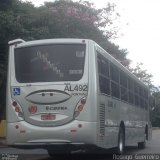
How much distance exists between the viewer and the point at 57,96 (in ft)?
40.1

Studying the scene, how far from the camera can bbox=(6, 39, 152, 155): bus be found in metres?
12.1

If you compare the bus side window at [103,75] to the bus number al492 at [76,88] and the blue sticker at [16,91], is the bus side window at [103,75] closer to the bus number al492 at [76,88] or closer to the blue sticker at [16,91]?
the bus number al492 at [76,88]

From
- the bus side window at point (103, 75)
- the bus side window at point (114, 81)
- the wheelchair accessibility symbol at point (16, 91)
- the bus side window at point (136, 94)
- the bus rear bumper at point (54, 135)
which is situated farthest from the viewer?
the bus side window at point (136, 94)

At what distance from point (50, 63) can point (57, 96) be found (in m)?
0.96

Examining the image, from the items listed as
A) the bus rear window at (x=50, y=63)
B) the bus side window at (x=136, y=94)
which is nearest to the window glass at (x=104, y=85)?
the bus rear window at (x=50, y=63)

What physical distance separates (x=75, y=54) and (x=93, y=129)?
2049 millimetres

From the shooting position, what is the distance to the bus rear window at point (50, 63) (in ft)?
40.6

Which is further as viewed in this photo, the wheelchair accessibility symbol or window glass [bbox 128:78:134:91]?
window glass [bbox 128:78:134:91]

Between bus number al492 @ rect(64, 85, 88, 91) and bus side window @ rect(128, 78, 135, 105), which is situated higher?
bus side window @ rect(128, 78, 135, 105)

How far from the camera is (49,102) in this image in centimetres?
1220

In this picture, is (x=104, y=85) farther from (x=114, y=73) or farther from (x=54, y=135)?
(x=54, y=135)

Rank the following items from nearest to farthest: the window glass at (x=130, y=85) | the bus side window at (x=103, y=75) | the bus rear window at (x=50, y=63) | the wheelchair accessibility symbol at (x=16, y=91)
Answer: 1. the bus rear window at (x=50, y=63)
2. the wheelchair accessibility symbol at (x=16, y=91)
3. the bus side window at (x=103, y=75)
4. the window glass at (x=130, y=85)

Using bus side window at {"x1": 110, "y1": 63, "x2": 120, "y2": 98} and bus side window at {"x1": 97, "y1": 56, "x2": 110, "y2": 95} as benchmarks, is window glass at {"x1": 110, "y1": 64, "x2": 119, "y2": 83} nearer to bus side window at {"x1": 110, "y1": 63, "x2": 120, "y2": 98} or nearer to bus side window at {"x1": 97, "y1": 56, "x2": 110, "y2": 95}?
bus side window at {"x1": 110, "y1": 63, "x2": 120, "y2": 98}

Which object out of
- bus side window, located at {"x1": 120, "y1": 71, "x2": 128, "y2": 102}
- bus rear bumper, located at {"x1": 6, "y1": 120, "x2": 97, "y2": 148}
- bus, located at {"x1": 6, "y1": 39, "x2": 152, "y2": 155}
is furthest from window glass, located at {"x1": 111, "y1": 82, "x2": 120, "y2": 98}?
bus rear bumper, located at {"x1": 6, "y1": 120, "x2": 97, "y2": 148}
